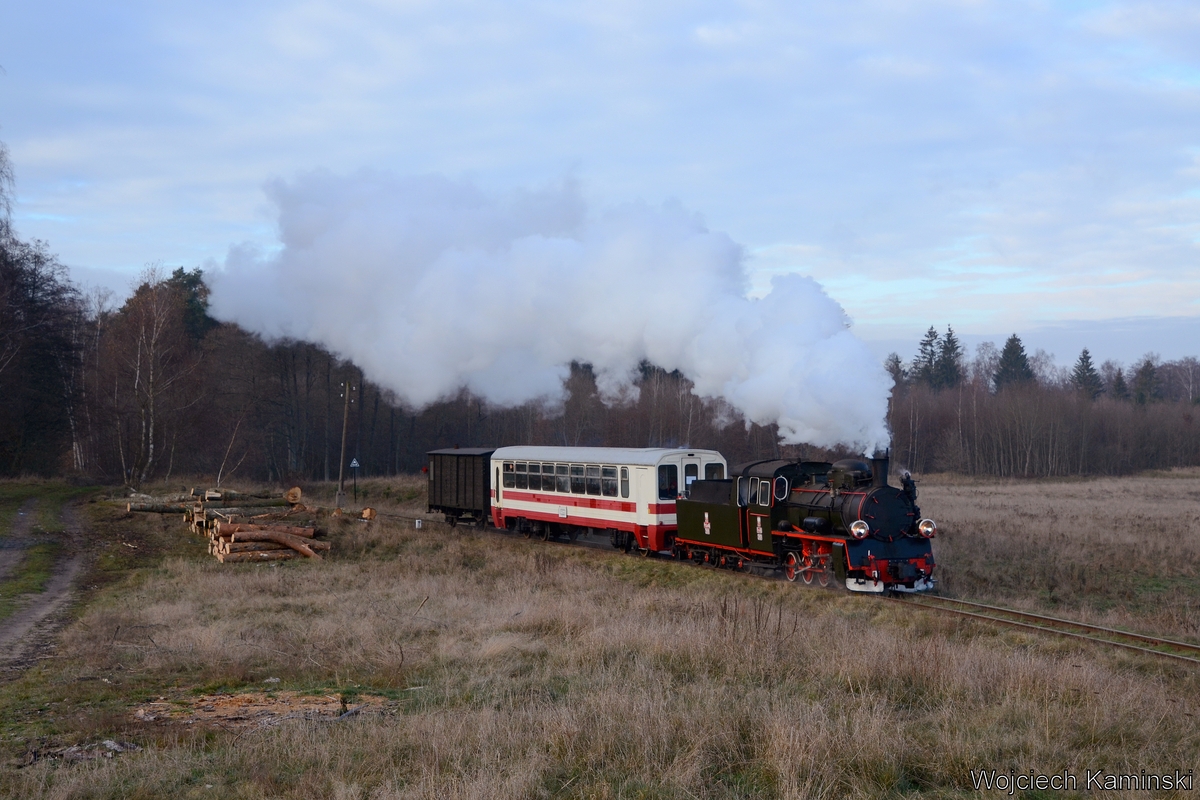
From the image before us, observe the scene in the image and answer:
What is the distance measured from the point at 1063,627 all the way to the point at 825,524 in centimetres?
450

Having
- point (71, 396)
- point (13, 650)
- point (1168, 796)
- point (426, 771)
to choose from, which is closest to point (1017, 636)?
point (1168, 796)

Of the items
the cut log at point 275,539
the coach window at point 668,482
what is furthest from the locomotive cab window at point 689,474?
the cut log at point 275,539

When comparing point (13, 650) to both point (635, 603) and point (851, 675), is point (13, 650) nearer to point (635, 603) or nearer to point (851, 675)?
point (635, 603)

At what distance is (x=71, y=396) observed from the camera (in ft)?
149

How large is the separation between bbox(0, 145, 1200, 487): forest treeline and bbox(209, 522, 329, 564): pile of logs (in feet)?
41.6

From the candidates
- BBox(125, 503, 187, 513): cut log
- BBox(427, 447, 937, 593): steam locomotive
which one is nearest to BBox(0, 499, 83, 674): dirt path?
BBox(125, 503, 187, 513): cut log

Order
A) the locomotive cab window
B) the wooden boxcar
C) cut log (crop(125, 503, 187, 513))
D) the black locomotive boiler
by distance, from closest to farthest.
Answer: the black locomotive boiler < the locomotive cab window < the wooden boxcar < cut log (crop(125, 503, 187, 513))

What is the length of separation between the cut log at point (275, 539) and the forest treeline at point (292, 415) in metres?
12.8

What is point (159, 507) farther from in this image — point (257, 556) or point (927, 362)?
point (927, 362)

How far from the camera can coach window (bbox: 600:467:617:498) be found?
78.0 feet

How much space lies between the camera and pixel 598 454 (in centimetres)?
2456

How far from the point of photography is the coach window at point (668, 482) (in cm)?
2252

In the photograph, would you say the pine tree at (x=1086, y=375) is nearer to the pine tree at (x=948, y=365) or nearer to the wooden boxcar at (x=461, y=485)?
the pine tree at (x=948, y=365)

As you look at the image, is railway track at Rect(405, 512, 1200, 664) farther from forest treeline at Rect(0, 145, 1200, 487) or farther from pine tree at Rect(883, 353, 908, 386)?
pine tree at Rect(883, 353, 908, 386)
